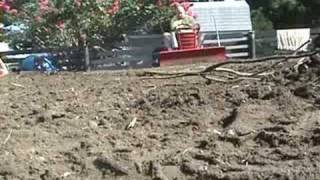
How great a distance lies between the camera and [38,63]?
15609mm

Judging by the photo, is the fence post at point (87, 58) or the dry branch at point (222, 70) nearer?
the dry branch at point (222, 70)

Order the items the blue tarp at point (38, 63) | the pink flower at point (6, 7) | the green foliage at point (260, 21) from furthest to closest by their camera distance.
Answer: the green foliage at point (260, 21) < the blue tarp at point (38, 63) < the pink flower at point (6, 7)

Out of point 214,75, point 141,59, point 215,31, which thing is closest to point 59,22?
point 141,59

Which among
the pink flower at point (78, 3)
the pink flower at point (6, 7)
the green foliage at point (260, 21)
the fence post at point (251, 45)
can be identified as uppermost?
the pink flower at point (6, 7)

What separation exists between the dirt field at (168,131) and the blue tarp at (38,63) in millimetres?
8822

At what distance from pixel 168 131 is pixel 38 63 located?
1046 centimetres

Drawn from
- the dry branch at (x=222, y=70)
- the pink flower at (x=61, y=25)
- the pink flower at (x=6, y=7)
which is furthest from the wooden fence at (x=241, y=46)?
the dry branch at (x=222, y=70)

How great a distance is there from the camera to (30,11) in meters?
16.7

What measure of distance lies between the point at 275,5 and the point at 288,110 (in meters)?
28.0

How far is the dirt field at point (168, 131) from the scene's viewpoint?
15.9ft

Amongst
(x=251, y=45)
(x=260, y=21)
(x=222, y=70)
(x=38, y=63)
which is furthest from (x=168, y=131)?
(x=260, y=21)

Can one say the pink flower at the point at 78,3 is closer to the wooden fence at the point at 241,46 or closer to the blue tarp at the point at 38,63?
the blue tarp at the point at 38,63

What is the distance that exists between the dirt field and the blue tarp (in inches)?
347

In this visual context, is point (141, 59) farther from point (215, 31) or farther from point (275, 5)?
point (275, 5)
